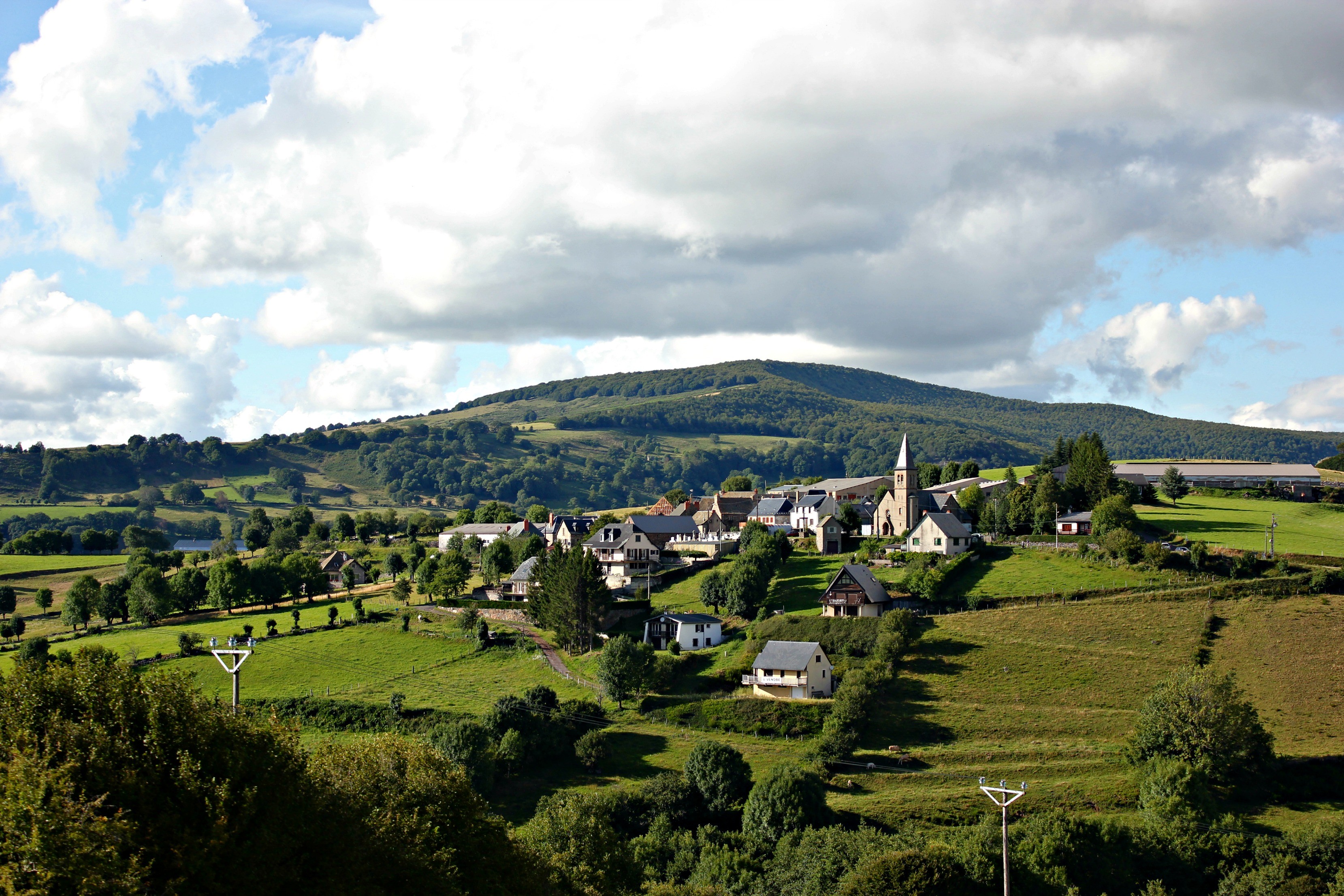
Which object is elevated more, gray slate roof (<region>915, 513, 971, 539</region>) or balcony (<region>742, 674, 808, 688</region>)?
gray slate roof (<region>915, 513, 971, 539</region>)

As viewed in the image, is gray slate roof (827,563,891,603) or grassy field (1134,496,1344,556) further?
grassy field (1134,496,1344,556)

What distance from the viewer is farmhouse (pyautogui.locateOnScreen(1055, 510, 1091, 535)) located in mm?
91438

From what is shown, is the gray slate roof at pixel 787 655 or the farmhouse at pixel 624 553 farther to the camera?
the farmhouse at pixel 624 553

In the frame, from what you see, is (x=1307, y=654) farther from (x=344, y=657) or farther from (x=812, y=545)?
(x=344, y=657)

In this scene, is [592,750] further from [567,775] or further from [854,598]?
[854,598]

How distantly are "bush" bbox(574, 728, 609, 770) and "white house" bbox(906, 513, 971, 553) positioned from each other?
38.6 m

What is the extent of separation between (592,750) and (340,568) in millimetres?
69184

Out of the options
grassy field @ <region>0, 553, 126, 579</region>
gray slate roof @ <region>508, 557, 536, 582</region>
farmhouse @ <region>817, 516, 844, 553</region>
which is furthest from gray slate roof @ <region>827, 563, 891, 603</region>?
grassy field @ <region>0, 553, 126, 579</region>

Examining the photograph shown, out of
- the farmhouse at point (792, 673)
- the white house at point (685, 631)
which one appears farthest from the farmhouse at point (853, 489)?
the farmhouse at point (792, 673)

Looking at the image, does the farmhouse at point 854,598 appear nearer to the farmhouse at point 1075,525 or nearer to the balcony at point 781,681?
the balcony at point 781,681

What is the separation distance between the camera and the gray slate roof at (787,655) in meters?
65.8

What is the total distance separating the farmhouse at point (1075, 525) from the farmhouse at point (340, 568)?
3008 inches

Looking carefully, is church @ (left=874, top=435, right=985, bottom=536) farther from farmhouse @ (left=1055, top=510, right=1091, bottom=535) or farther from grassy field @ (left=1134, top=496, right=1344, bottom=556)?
grassy field @ (left=1134, top=496, right=1344, bottom=556)

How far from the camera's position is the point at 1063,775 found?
52.5m
